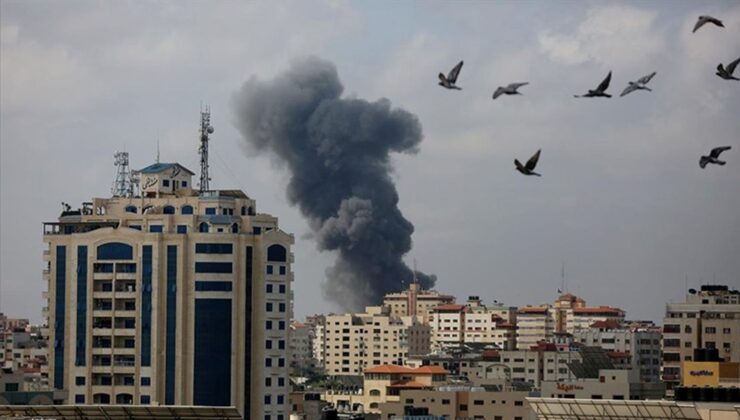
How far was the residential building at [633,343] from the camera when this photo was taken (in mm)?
168250

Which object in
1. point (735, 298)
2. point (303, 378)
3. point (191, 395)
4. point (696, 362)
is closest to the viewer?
point (696, 362)

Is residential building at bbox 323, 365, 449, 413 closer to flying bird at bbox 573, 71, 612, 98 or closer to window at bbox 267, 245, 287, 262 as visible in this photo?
window at bbox 267, 245, 287, 262

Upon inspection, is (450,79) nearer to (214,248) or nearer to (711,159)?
(711,159)

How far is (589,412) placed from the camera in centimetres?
6266

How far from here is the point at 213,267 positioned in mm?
111562

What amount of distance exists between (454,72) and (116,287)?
6554cm

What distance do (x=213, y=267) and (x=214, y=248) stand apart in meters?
0.91

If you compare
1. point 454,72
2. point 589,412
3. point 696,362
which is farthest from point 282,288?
point 454,72

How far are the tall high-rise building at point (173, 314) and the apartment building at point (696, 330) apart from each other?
68.0 feet

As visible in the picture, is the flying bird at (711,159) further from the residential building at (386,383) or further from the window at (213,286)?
the residential building at (386,383)

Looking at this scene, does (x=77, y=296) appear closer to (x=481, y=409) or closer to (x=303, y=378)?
(x=481, y=409)

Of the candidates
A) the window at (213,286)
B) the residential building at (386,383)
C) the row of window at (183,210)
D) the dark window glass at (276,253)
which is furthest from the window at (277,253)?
the residential building at (386,383)

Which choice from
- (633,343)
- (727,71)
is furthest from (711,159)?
(633,343)

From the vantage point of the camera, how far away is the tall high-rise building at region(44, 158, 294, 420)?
110938 millimetres
